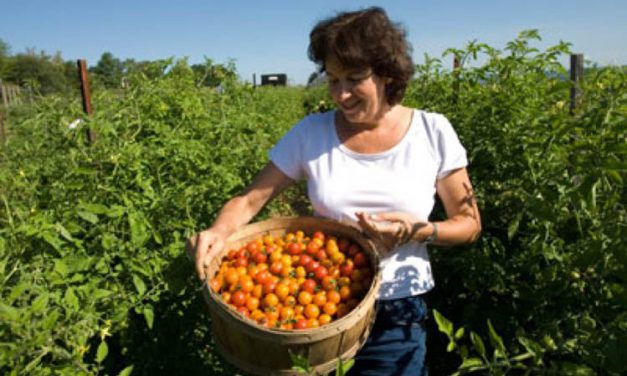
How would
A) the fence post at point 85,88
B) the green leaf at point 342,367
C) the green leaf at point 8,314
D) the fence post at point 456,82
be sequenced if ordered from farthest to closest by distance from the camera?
1. the fence post at point 85,88
2. the fence post at point 456,82
3. the green leaf at point 8,314
4. the green leaf at point 342,367

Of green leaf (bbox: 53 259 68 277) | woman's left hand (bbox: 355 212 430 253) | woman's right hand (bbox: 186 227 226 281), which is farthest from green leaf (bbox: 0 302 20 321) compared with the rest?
woman's left hand (bbox: 355 212 430 253)

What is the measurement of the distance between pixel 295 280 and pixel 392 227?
1.33 feet

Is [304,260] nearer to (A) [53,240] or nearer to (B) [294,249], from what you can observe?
(B) [294,249]

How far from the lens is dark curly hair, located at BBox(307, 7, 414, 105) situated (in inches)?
64.3

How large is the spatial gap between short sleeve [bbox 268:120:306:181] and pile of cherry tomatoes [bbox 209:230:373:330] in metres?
0.26

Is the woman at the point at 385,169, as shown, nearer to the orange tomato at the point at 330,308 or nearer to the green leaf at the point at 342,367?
the orange tomato at the point at 330,308

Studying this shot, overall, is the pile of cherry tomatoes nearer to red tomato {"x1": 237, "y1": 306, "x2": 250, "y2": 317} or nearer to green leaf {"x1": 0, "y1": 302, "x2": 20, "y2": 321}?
red tomato {"x1": 237, "y1": 306, "x2": 250, "y2": 317}

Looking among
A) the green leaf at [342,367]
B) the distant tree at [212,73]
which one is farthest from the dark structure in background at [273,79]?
the green leaf at [342,367]

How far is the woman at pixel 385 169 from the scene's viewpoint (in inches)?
65.1

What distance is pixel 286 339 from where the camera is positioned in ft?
4.37

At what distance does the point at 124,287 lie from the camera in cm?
187

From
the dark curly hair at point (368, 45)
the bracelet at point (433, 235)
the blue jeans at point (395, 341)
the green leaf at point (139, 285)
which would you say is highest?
the dark curly hair at point (368, 45)

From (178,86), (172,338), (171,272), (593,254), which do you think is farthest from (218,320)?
(178,86)

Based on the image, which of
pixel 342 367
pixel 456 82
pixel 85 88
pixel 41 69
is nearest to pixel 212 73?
pixel 85 88
